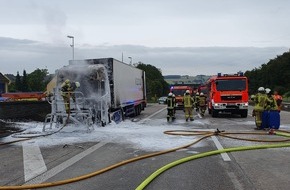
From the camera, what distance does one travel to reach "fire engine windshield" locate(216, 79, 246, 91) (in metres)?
23.2

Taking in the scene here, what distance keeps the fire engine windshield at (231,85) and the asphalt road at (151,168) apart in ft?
42.0

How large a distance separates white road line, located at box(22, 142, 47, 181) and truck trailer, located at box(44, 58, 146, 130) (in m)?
3.78

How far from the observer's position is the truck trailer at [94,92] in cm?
1500

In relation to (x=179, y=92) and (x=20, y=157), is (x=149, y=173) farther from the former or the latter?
(x=179, y=92)

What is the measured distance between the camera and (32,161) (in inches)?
340

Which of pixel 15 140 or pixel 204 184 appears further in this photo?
pixel 15 140

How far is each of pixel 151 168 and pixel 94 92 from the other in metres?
9.53

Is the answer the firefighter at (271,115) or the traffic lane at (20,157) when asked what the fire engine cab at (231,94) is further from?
the traffic lane at (20,157)

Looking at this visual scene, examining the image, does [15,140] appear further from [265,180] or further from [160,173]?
[265,180]

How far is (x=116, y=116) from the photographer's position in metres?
18.3

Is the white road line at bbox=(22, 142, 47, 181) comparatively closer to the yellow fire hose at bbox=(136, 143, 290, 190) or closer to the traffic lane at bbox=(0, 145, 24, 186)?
the traffic lane at bbox=(0, 145, 24, 186)

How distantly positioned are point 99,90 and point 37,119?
→ 551 cm

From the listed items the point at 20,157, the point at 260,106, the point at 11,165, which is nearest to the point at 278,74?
the point at 260,106

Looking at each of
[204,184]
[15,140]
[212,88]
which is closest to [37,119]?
[15,140]
